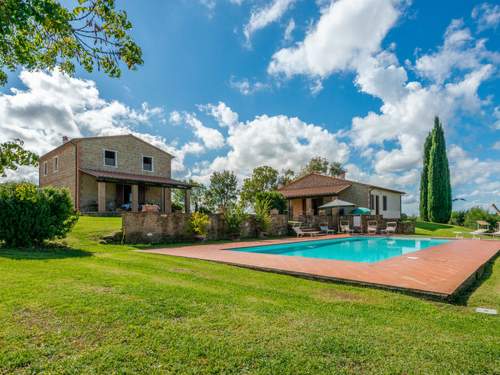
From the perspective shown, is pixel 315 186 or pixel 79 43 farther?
pixel 315 186

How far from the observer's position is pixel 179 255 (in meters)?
10.4

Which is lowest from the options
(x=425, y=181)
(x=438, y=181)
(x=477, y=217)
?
(x=477, y=217)

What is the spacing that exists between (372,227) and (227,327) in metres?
21.5

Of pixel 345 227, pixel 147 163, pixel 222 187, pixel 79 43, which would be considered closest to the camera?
pixel 79 43

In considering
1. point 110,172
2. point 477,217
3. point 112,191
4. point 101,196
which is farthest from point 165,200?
point 477,217

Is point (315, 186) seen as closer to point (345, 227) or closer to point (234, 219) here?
point (345, 227)

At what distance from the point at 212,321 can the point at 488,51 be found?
19396 mm

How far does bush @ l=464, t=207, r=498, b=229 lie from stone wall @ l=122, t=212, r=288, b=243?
756 inches

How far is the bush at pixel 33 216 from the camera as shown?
970 cm

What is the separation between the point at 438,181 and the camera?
33625 mm

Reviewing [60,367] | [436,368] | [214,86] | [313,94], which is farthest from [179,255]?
[313,94]

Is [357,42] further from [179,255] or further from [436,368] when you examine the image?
[436,368]

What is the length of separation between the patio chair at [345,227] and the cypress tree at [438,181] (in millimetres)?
16006

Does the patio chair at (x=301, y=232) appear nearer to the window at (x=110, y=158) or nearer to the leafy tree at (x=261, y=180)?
the window at (x=110, y=158)
